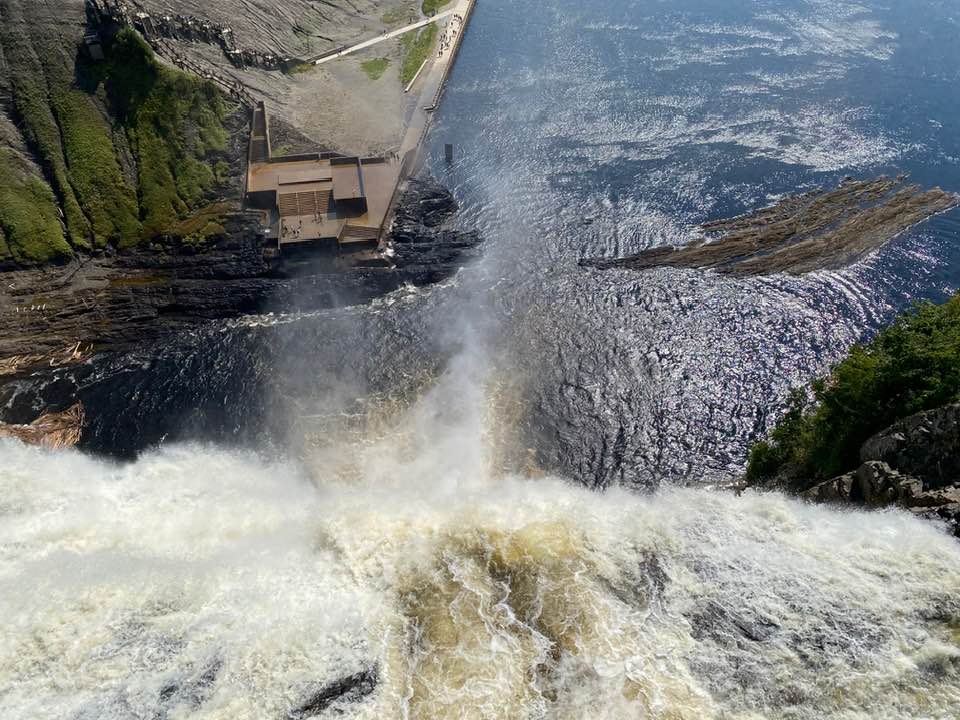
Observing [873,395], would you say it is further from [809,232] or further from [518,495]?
[809,232]

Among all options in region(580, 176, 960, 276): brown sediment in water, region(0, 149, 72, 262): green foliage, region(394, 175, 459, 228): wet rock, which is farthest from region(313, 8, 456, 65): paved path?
region(580, 176, 960, 276): brown sediment in water

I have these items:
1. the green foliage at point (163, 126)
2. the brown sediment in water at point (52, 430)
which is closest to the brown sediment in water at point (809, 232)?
the green foliage at point (163, 126)

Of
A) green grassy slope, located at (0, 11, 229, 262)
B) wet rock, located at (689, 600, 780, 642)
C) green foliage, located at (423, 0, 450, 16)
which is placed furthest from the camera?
green foliage, located at (423, 0, 450, 16)

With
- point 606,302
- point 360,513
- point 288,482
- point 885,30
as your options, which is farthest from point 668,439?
point 885,30

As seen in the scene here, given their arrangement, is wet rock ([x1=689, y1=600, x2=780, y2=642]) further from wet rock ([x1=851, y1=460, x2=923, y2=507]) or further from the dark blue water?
the dark blue water

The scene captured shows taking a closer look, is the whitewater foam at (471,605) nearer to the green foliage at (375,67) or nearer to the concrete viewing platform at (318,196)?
the concrete viewing platform at (318,196)

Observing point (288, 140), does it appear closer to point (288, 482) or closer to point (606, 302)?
point (606, 302)

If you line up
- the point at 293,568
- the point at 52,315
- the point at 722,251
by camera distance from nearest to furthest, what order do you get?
the point at 293,568 → the point at 52,315 → the point at 722,251

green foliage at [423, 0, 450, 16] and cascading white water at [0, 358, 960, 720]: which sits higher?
green foliage at [423, 0, 450, 16]
